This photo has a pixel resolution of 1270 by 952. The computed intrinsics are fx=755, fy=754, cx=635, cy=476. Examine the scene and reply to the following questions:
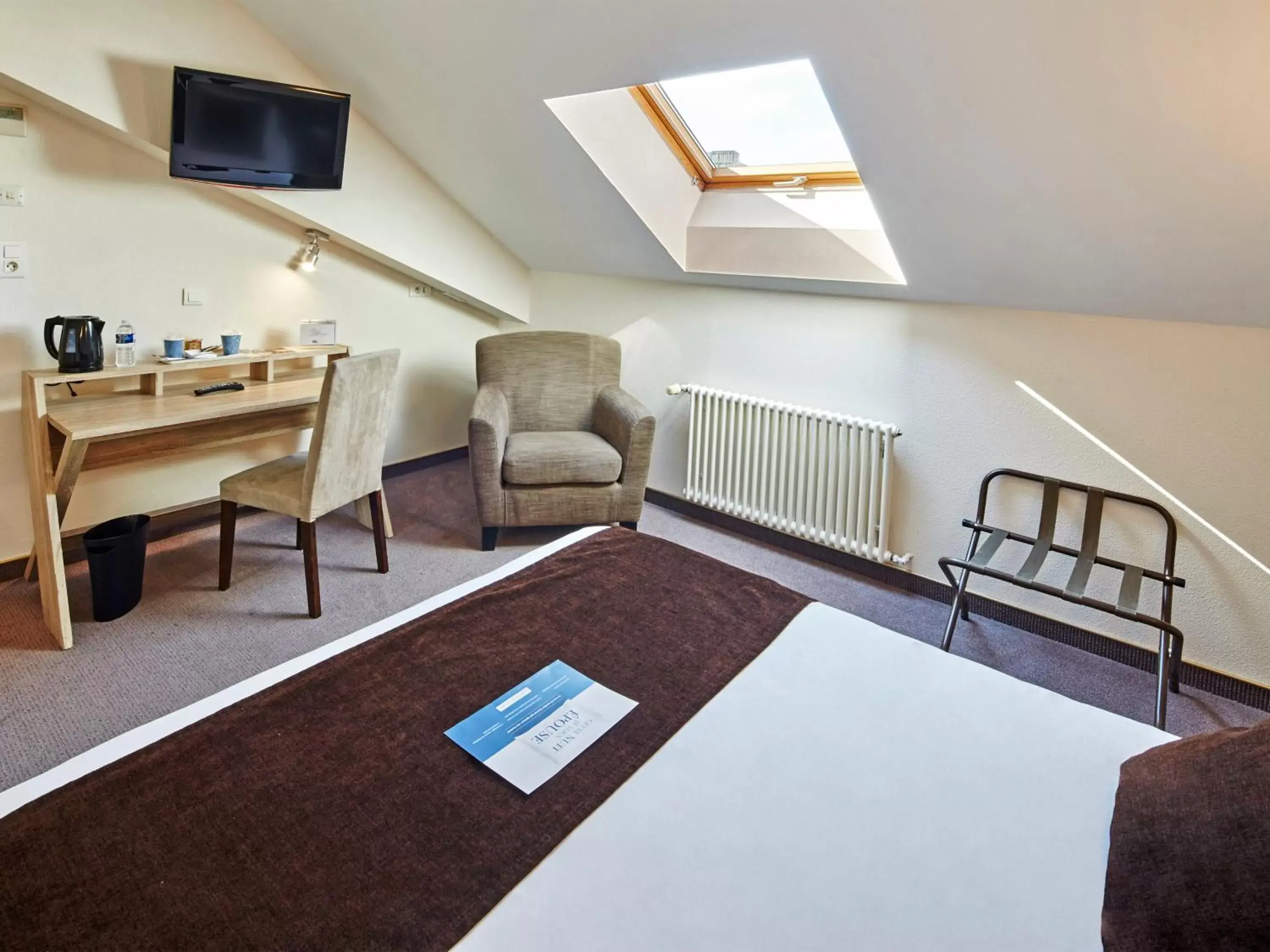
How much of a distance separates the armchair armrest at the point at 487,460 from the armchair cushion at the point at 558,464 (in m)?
0.06

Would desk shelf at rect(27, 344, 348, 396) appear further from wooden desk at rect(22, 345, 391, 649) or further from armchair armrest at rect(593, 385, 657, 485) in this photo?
armchair armrest at rect(593, 385, 657, 485)

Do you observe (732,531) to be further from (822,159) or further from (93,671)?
(93,671)

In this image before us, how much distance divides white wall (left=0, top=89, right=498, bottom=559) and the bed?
2.13 m

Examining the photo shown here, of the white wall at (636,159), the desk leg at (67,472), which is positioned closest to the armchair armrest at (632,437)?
the white wall at (636,159)

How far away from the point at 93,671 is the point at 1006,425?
3169 millimetres

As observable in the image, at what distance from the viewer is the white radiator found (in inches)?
122

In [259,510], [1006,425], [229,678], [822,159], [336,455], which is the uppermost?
Answer: [822,159]

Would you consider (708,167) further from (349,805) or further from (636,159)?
(349,805)

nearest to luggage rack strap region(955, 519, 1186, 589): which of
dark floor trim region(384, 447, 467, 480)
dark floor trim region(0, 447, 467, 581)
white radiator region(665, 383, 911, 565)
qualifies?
white radiator region(665, 383, 911, 565)

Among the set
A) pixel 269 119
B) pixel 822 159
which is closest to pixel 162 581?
pixel 269 119

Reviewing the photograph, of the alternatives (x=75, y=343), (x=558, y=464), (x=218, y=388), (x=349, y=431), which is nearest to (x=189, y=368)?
(x=218, y=388)

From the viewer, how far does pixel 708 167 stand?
11.0 feet

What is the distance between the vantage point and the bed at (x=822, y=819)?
3.26ft

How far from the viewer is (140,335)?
2998 mm
